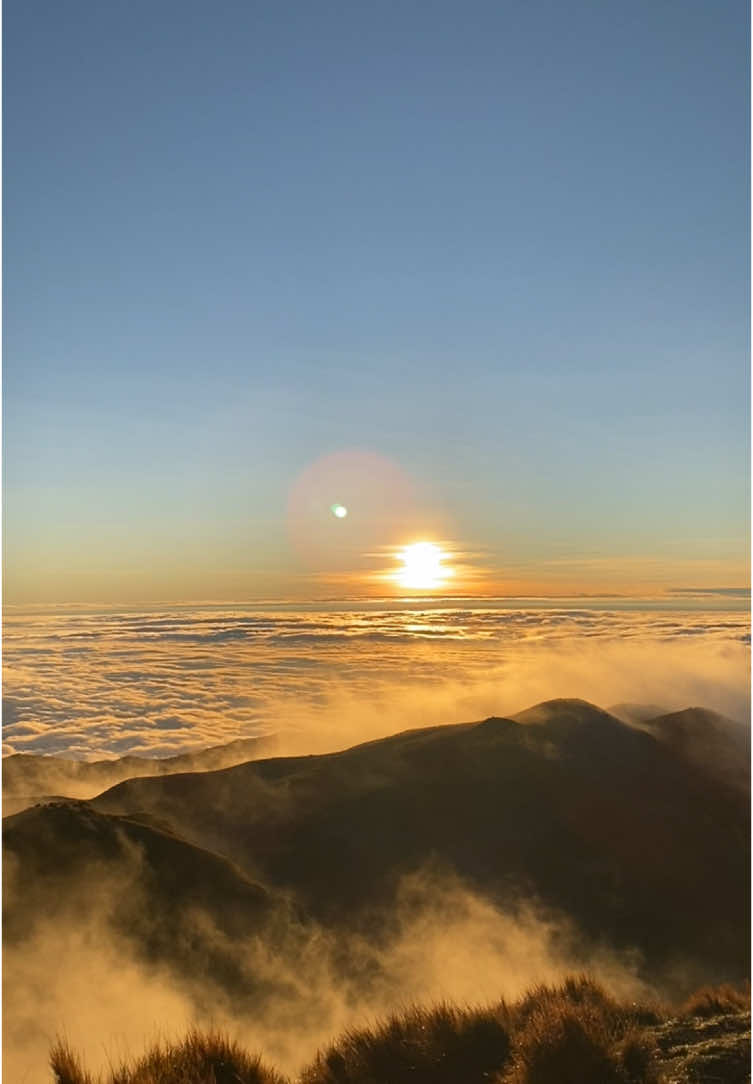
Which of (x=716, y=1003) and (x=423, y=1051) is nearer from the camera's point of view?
(x=423, y=1051)

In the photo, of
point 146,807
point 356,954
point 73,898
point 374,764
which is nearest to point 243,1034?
point 356,954

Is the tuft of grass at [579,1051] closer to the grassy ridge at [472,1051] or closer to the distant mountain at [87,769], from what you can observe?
the grassy ridge at [472,1051]

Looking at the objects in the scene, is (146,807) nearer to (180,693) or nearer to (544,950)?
(180,693)

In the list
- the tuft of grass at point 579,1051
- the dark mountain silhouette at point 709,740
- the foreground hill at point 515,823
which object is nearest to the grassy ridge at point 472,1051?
the tuft of grass at point 579,1051

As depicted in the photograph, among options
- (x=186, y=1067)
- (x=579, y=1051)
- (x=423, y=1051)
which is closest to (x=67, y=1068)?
(x=186, y=1067)

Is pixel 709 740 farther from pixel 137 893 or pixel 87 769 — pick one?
pixel 87 769

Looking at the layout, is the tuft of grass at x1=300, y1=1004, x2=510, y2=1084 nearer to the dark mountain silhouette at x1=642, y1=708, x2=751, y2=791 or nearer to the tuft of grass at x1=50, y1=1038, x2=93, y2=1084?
the tuft of grass at x1=50, y1=1038, x2=93, y2=1084
